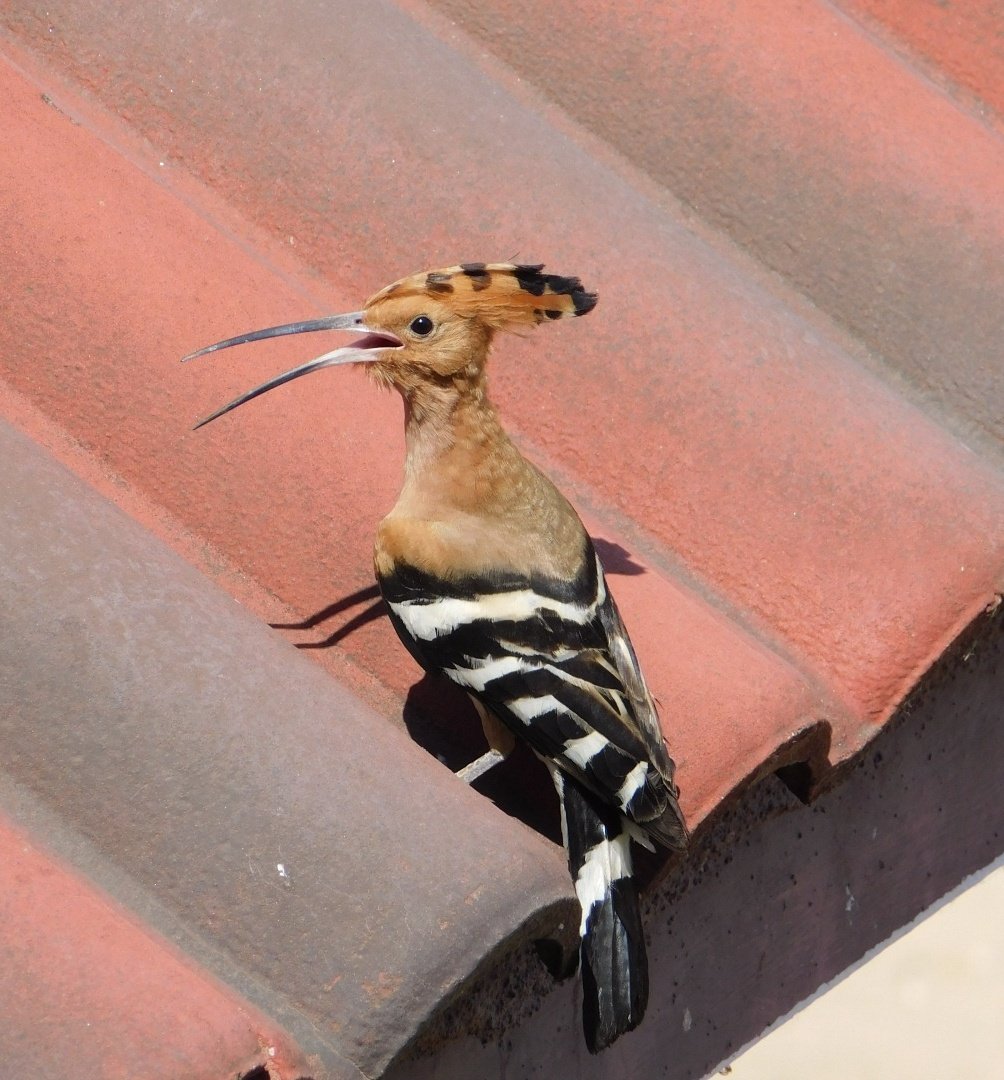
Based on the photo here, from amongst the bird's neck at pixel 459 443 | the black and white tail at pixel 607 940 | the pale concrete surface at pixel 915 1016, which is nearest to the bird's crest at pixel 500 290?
the bird's neck at pixel 459 443

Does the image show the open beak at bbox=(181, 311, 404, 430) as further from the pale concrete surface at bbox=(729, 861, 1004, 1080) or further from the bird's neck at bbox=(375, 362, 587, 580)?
the pale concrete surface at bbox=(729, 861, 1004, 1080)

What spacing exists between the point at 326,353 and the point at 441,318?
17 cm

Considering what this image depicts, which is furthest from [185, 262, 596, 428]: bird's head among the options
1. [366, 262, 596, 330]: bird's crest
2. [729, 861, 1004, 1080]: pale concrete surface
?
[729, 861, 1004, 1080]: pale concrete surface

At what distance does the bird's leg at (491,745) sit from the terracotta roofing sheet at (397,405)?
10cm

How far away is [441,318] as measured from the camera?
2.26 meters

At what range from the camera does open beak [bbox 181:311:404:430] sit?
213 cm

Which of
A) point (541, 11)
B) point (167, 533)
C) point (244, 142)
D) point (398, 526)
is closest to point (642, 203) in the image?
point (541, 11)

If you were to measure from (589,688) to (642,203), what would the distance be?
3.01ft

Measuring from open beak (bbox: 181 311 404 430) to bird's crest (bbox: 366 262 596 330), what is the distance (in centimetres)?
5

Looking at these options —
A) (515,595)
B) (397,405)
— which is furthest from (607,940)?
(397,405)

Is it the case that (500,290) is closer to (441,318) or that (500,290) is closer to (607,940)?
(441,318)

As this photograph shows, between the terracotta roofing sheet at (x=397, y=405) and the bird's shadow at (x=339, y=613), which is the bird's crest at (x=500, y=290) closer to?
the terracotta roofing sheet at (x=397, y=405)

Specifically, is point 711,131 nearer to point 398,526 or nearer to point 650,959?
point 398,526

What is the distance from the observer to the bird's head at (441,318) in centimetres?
221
